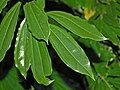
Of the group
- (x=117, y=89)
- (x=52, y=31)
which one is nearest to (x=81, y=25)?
(x=52, y=31)

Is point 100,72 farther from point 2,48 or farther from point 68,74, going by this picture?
point 2,48

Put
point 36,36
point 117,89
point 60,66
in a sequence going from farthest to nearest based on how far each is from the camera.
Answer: point 60,66, point 117,89, point 36,36

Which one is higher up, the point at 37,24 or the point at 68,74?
the point at 37,24

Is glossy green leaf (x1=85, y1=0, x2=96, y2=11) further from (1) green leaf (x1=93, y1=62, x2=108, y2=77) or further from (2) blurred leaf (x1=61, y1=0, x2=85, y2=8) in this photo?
(1) green leaf (x1=93, y1=62, x2=108, y2=77)

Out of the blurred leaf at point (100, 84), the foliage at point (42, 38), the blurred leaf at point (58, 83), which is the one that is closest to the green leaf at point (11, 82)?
the blurred leaf at point (58, 83)

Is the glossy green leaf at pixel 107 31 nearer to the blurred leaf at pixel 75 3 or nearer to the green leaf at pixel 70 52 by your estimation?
the blurred leaf at pixel 75 3

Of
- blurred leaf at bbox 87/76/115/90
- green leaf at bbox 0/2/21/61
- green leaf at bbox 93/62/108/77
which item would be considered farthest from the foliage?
green leaf at bbox 93/62/108/77

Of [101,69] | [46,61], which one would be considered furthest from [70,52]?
[101,69]
